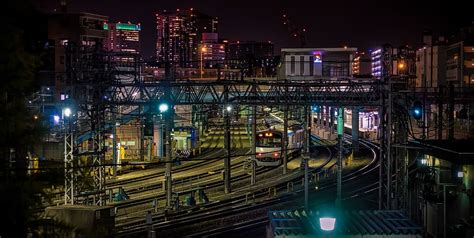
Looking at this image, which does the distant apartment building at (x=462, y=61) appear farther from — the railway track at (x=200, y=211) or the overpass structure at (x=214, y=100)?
the overpass structure at (x=214, y=100)

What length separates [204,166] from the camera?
121 feet

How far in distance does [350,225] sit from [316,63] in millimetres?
41102

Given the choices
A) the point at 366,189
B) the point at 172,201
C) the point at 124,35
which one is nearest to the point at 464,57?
the point at 366,189

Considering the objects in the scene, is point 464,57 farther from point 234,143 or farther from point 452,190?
point 452,190

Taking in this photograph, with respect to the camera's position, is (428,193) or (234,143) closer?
(428,193)

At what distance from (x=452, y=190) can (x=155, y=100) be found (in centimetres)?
985

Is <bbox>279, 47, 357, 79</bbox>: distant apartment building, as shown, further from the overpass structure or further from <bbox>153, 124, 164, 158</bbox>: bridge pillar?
the overpass structure

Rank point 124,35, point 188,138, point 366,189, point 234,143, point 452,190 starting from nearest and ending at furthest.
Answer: point 452,190 < point 366,189 < point 188,138 < point 234,143 < point 124,35

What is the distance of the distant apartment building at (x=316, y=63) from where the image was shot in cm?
5128

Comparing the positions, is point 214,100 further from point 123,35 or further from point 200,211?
Result: point 123,35

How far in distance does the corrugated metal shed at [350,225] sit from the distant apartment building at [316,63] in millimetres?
38754

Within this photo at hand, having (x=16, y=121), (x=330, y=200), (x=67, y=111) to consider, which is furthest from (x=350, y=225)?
(x=67, y=111)

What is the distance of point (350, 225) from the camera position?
11414 mm

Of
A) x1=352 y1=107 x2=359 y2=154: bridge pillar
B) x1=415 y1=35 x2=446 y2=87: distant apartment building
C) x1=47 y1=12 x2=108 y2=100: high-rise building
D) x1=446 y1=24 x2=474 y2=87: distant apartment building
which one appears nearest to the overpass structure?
x1=352 y1=107 x2=359 y2=154: bridge pillar
